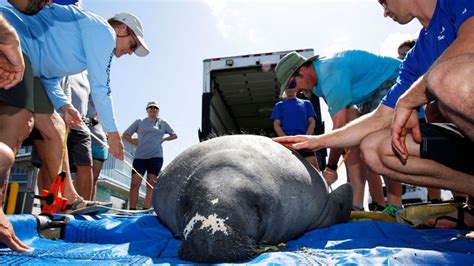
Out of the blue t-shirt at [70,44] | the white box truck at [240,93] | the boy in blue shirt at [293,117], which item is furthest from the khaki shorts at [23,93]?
the white box truck at [240,93]

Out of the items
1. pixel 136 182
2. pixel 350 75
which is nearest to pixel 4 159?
pixel 350 75

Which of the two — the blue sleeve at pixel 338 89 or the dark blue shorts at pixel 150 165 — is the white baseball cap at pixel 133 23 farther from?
the dark blue shorts at pixel 150 165

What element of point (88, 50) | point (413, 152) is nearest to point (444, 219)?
point (413, 152)

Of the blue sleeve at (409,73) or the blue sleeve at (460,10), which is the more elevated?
the blue sleeve at (460,10)

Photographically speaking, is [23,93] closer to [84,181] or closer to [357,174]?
[84,181]

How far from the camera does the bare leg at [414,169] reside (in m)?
3.00

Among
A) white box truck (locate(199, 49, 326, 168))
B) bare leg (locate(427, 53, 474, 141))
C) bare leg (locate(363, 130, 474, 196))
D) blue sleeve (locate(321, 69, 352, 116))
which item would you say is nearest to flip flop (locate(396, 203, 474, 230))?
bare leg (locate(363, 130, 474, 196))

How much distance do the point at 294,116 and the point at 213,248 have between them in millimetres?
5196

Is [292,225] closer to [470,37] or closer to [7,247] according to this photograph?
[470,37]

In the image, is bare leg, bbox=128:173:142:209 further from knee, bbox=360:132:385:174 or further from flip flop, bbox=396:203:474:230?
flip flop, bbox=396:203:474:230

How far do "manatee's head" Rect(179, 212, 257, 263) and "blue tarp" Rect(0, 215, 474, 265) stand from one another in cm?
8

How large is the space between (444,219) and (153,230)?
2.16m

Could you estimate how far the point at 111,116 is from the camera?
4.25 metres

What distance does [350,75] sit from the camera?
199 inches
